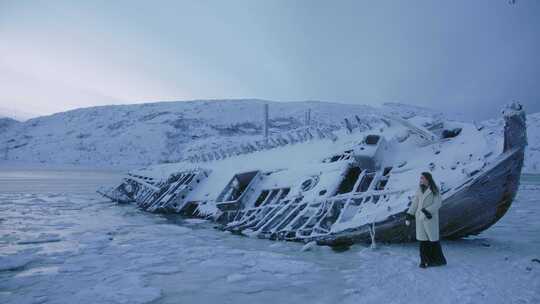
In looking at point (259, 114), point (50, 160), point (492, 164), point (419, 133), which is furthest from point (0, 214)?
point (259, 114)

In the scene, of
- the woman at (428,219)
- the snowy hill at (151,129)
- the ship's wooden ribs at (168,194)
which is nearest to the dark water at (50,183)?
the ship's wooden ribs at (168,194)

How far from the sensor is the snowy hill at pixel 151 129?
6788cm

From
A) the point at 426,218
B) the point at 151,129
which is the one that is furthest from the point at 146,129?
the point at 426,218

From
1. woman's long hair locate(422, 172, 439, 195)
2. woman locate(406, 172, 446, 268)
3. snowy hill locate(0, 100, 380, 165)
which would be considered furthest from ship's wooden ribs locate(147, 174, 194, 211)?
snowy hill locate(0, 100, 380, 165)

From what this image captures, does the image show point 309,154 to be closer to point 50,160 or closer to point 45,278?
point 45,278

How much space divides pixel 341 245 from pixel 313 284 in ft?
8.84

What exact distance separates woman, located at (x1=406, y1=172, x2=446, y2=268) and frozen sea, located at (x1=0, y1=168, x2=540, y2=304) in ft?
0.69

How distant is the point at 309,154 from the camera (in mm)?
12438

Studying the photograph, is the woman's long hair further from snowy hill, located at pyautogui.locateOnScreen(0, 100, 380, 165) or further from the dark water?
snowy hill, located at pyautogui.locateOnScreen(0, 100, 380, 165)

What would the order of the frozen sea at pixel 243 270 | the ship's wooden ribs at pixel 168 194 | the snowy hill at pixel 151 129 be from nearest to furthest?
the frozen sea at pixel 243 270, the ship's wooden ribs at pixel 168 194, the snowy hill at pixel 151 129

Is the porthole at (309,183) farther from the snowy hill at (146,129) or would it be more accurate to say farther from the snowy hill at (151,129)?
the snowy hill at (146,129)

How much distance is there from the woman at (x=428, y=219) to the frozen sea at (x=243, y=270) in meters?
0.21

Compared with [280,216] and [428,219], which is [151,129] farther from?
[428,219]

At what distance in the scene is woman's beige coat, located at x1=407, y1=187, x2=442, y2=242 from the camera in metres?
5.77
